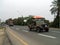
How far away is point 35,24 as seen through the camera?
35344 millimetres

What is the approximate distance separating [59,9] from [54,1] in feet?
23.4

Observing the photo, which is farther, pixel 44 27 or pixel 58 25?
pixel 58 25

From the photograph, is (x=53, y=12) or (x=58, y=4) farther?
(x=53, y=12)

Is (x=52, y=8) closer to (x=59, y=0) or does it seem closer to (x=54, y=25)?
(x=59, y=0)

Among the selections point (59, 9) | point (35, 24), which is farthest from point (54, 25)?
point (35, 24)

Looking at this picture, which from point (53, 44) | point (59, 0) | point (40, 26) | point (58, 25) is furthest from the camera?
point (59, 0)

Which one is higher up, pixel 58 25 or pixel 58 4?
pixel 58 4

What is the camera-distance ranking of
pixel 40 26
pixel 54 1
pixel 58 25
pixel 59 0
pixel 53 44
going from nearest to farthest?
1. pixel 53 44
2. pixel 40 26
3. pixel 58 25
4. pixel 59 0
5. pixel 54 1

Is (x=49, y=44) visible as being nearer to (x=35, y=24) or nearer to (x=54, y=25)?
(x=35, y=24)

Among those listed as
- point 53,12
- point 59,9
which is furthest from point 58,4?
point 53,12

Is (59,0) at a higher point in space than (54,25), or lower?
higher

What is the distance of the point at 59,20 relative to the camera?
59.5m

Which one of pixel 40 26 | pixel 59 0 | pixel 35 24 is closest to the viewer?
pixel 40 26

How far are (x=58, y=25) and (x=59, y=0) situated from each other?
418 inches
